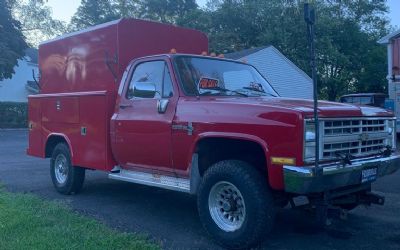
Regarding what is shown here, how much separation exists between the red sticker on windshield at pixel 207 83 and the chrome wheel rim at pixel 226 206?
139 cm

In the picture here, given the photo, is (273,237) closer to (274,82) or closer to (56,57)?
(56,57)

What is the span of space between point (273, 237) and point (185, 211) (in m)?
1.72

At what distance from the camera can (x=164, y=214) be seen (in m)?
6.69

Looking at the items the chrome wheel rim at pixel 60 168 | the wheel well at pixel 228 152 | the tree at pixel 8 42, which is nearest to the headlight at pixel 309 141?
the wheel well at pixel 228 152

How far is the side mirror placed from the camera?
20.3 feet

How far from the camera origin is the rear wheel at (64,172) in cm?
795

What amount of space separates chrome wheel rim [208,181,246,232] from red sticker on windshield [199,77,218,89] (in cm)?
139

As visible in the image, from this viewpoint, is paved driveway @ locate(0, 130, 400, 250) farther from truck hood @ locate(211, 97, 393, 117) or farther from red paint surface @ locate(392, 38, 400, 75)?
red paint surface @ locate(392, 38, 400, 75)

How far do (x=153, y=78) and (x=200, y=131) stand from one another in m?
1.33

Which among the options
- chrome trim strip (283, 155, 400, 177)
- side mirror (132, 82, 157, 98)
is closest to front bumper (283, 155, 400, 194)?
chrome trim strip (283, 155, 400, 177)

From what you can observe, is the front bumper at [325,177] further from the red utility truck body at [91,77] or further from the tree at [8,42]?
the tree at [8,42]

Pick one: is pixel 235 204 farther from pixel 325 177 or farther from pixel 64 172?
pixel 64 172

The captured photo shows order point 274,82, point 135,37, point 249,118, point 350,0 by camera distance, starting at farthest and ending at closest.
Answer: point 350,0 → point 274,82 → point 135,37 → point 249,118

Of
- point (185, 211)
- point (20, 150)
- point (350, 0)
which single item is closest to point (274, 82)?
point (20, 150)
